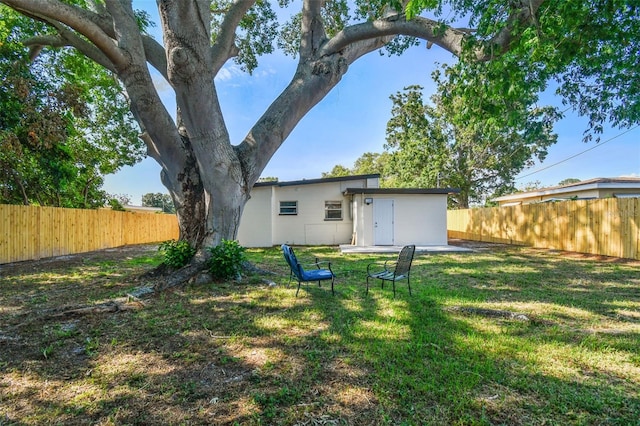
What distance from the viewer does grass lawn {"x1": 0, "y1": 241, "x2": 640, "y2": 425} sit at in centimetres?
212

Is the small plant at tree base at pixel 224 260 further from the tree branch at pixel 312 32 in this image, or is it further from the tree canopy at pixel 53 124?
the tree canopy at pixel 53 124

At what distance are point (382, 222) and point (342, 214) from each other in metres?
2.63

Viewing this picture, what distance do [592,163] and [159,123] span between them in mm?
A: 37140

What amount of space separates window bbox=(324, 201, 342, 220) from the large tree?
9.15 metres

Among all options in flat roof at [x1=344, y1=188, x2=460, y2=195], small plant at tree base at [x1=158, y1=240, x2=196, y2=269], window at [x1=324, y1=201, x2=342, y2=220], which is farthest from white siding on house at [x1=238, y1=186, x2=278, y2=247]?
small plant at tree base at [x1=158, y1=240, x2=196, y2=269]

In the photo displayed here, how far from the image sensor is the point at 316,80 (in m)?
6.40

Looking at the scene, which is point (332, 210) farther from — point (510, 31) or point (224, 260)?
point (510, 31)

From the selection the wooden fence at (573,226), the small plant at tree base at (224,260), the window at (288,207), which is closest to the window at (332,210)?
the window at (288,207)

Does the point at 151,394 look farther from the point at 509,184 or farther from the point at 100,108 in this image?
the point at 509,184

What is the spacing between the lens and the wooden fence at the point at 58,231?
9.85 metres

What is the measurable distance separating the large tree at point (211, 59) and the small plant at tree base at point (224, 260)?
0.27 m

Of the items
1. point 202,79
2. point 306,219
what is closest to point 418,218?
point 306,219

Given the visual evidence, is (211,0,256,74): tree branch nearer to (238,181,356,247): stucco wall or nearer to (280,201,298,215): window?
(238,181,356,247): stucco wall

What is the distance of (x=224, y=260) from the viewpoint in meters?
5.95
